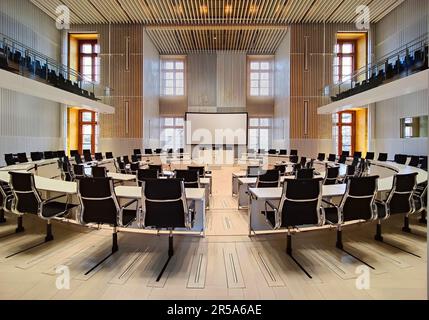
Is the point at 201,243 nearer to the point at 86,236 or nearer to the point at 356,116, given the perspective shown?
the point at 86,236

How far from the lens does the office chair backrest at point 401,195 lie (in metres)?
3.90

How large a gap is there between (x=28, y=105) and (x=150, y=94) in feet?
21.1

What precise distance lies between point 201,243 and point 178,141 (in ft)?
51.1

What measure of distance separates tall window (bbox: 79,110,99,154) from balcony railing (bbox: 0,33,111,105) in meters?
3.97

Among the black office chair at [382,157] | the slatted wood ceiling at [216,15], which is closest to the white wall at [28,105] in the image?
the slatted wood ceiling at [216,15]

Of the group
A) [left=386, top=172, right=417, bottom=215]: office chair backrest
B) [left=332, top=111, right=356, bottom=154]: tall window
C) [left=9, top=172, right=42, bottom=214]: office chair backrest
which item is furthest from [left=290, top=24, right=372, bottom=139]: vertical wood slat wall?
[left=9, top=172, right=42, bottom=214]: office chair backrest

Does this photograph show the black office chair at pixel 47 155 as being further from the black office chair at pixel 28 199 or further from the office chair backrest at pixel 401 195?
the office chair backrest at pixel 401 195

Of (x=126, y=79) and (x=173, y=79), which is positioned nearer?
(x=126, y=79)

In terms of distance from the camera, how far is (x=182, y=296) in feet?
9.07

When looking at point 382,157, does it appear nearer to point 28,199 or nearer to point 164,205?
point 164,205

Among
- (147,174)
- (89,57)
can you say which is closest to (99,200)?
(147,174)

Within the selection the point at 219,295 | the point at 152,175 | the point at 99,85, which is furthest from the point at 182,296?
the point at 99,85
